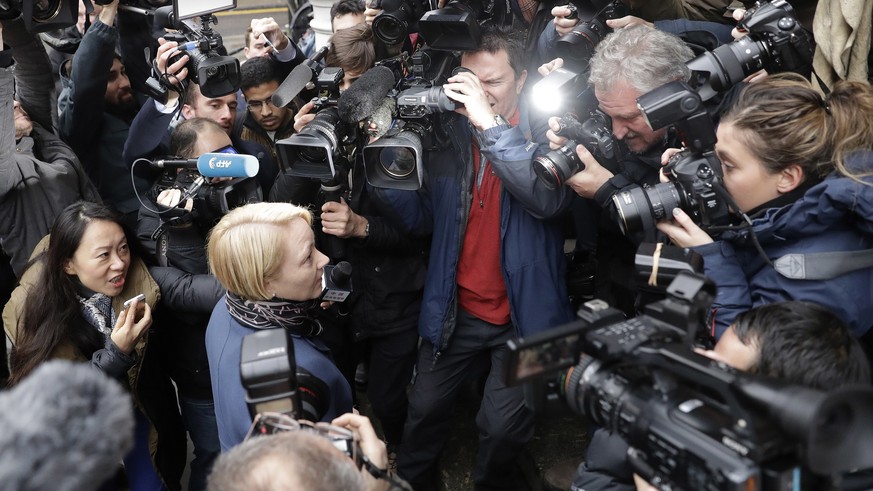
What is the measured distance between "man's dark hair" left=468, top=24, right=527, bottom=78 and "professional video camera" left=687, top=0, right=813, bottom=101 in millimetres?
830

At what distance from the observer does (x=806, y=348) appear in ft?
5.30

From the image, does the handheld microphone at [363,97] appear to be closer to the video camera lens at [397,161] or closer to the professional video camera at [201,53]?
the video camera lens at [397,161]

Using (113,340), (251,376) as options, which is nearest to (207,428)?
(113,340)

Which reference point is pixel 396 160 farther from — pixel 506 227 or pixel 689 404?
pixel 689 404

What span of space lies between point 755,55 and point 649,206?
596 millimetres

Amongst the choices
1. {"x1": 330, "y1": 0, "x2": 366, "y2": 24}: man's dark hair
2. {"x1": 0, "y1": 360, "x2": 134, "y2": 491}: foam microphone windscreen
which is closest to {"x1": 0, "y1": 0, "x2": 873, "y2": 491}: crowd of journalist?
{"x1": 0, "y1": 360, "x2": 134, "y2": 491}: foam microphone windscreen

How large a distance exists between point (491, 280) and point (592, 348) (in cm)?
141

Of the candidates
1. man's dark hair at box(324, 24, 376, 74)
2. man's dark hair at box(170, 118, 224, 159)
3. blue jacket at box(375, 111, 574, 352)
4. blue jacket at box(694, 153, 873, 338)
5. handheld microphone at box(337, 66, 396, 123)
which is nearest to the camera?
blue jacket at box(694, 153, 873, 338)

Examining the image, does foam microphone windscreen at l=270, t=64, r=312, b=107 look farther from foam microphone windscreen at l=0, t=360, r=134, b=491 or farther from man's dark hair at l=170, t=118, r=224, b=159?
foam microphone windscreen at l=0, t=360, r=134, b=491

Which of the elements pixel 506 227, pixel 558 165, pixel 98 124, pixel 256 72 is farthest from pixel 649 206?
pixel 98 124

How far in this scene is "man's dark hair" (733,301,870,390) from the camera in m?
1.59

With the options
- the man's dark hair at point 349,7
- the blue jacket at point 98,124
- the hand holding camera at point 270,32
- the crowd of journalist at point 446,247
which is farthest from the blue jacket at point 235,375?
the man's dark hair at point 349,7

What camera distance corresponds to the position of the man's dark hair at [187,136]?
A: 10.1ft

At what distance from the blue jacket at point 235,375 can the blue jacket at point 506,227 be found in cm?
77
